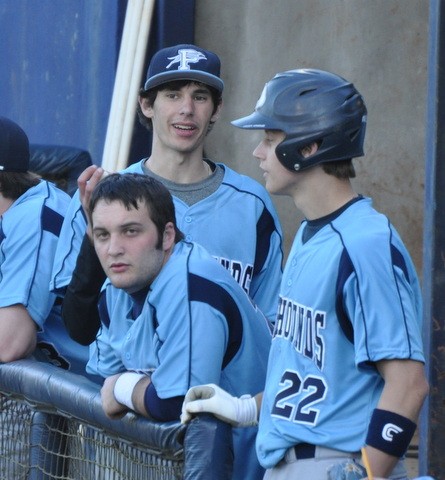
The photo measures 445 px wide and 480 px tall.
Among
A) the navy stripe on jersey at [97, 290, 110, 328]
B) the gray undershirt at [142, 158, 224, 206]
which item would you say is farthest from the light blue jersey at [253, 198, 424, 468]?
the gray undershirt at [142, 158, 224, 206]

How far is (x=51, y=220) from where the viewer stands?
14.9ft

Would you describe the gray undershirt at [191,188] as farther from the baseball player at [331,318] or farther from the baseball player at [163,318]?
the baseball player at [331,318]

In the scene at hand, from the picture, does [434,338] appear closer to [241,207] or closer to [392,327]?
[241,207]

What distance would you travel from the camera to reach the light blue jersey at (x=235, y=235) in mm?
4121

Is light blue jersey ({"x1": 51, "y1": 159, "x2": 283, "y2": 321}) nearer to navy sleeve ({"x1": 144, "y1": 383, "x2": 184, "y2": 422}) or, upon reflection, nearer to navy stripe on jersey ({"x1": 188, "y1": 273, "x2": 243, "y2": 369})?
navy stripe on jersey ({"x1": 188, "y1": 273, "x2": 243, "y2": 369})

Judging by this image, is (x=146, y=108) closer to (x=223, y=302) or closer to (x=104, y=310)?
(x=104, y=310)

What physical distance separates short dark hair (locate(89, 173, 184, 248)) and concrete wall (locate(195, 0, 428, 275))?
268 centimetres

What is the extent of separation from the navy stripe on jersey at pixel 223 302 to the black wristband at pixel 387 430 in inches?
25.1

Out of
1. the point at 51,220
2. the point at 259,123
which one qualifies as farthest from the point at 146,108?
the point at 259,123

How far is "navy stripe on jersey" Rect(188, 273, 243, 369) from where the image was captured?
130 inches

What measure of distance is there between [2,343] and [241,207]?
3.08 feet

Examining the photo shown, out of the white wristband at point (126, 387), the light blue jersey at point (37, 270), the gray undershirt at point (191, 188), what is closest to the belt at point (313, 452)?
the white wristband at point (126, 387)

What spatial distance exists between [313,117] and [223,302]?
562 millimetres

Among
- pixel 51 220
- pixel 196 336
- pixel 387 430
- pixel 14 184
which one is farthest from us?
pixel 14 184
